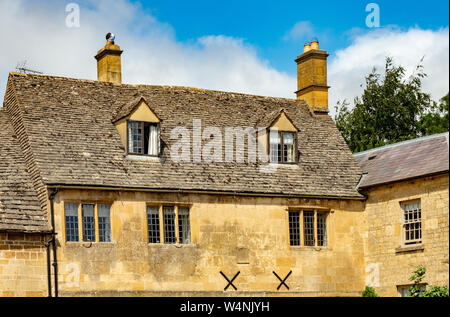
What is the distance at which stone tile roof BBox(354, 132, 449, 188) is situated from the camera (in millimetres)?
33656

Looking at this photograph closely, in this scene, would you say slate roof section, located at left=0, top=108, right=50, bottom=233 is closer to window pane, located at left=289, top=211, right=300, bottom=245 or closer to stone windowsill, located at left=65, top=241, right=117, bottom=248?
stone windowsill, located at left=65, top=241, right=117, bottom=248

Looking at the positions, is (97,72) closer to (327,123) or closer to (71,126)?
(71,126)

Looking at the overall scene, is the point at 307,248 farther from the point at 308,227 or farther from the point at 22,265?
the point at 22,265

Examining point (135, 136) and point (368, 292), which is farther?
point (368, 292)

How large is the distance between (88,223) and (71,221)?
62 centimetres

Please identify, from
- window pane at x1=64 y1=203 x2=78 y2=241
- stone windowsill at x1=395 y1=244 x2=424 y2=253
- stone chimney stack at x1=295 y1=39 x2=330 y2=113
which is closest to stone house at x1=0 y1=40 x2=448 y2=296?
window pane at x1=64 y1=203 x2=78 y2=241

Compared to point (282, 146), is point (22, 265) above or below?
below

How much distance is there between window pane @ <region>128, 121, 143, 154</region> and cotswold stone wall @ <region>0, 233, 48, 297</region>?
5418 millimetres

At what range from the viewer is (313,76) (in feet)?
136

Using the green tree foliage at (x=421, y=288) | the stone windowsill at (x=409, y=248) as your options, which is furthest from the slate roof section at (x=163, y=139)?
the green tree foliage at (x=421, y=288)

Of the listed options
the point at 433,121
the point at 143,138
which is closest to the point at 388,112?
the point at 433,121

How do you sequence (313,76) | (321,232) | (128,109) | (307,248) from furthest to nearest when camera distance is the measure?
(313,76)
(321,232)
(307,248)
(128,109)
